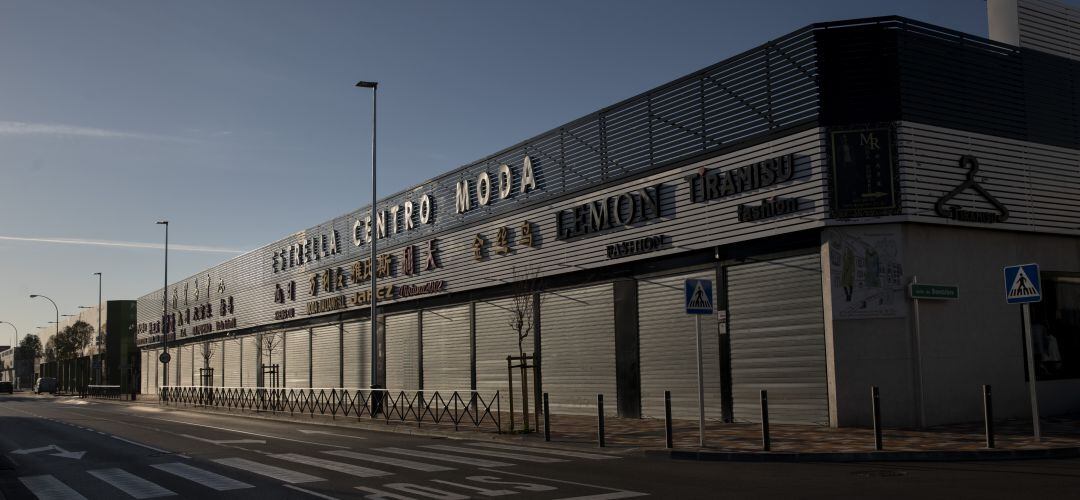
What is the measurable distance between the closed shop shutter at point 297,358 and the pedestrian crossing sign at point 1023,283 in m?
36.9

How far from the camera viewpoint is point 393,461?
15305mm

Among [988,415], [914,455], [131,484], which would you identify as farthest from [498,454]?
[988,415]

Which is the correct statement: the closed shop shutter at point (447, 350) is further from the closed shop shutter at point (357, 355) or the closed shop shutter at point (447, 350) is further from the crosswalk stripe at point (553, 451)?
the crosswalk stripe at point (553, 451)

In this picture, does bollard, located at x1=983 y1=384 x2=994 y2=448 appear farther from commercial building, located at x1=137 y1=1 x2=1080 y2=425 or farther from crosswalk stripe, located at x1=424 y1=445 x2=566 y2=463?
crosswalk stripe, located at x1=424 y1=445 x2=566 y2=463

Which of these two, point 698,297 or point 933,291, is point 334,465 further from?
point 933,291

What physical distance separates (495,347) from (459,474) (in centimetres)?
1767

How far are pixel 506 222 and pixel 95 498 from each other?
19.6 m

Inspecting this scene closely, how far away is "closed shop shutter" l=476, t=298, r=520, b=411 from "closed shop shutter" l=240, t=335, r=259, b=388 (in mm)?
25755

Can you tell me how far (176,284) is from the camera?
73750mm

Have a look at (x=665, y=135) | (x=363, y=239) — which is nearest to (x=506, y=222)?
(x=665, y=135)

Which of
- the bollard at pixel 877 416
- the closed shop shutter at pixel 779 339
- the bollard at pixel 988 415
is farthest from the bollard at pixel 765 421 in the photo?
the closed shop shutter at pixel 779 339

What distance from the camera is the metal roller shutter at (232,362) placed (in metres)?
57.1

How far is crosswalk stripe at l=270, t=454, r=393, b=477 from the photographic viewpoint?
13516 mm

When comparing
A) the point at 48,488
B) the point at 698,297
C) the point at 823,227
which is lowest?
the point at 48,488
